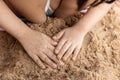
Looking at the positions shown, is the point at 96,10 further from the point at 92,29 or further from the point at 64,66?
the point at 64,66

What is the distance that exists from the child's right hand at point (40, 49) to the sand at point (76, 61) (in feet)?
0.08

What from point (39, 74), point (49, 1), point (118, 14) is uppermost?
point (49, 1)

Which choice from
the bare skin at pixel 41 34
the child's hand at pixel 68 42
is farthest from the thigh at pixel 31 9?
the child's hand at pixel 68 42

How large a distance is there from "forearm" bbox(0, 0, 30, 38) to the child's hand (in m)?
0.12

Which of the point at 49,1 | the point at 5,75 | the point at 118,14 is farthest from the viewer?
the point at 118,14

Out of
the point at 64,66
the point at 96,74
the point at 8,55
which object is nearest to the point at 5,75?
the point at 8,55

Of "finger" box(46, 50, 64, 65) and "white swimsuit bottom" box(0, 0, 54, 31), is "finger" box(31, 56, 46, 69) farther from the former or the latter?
"white swimsuit bottom" box(0, 0, 54, 31)

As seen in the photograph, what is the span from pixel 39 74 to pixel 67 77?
0.10 m

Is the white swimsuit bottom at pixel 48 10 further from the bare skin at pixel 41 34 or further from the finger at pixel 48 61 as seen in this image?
the finger at pixel 48 61

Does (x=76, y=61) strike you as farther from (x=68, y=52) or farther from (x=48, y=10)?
(x=48, y=10)

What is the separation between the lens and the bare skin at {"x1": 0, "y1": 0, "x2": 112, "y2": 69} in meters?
1.10

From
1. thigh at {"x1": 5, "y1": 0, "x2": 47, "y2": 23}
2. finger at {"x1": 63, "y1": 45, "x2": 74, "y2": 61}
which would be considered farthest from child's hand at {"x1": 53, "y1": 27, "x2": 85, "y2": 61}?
thigh at {"x1": 5, "y1": 0, "x2": 47, "y2": 23}

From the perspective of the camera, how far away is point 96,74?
1.12 metres

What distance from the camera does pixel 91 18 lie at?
1.17 metres
